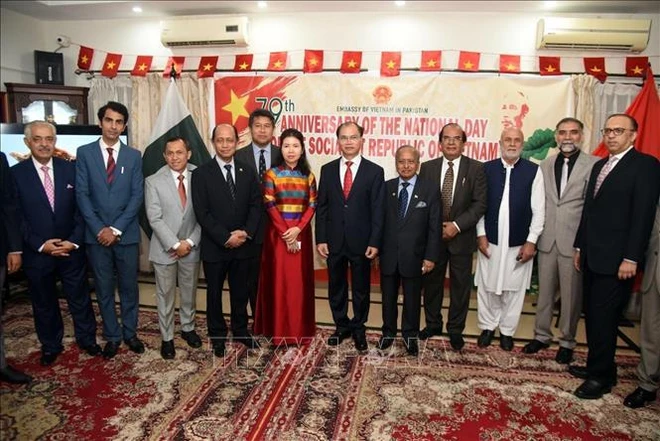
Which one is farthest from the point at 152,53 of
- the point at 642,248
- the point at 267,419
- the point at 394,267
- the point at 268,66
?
the point at 642,248

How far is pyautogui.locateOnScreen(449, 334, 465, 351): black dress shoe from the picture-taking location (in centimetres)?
314

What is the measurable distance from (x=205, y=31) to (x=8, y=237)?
2881 mm

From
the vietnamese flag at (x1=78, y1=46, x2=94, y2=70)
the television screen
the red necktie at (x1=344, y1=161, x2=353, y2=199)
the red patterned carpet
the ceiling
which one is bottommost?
the red patterned carpet

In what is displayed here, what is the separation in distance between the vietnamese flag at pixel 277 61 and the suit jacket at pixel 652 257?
3.40 metres

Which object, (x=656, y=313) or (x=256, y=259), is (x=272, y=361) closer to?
(x=256, y=259)

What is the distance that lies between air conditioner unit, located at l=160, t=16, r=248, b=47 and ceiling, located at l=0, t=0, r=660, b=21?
11 centimetres

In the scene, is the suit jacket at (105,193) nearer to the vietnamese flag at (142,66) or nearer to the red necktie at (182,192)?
the red necktie at (182,192)

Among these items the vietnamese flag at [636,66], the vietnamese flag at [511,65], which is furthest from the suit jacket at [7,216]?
the vietnamese flag at [636,66]

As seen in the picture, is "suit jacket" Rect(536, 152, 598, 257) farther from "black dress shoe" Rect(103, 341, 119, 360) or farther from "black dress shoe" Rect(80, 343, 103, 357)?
"black dress shoe" Rect(80, 343, 103, 357)

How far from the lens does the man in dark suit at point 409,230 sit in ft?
9.62

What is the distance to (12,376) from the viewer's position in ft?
8.58

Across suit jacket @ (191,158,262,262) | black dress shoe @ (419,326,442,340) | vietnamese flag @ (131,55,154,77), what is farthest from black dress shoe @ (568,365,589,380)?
vietnamese flag @ (131,55,154,77)

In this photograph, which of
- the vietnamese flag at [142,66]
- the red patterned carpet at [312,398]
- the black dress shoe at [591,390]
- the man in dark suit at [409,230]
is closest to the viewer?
the red patterned carpet at [312,398]

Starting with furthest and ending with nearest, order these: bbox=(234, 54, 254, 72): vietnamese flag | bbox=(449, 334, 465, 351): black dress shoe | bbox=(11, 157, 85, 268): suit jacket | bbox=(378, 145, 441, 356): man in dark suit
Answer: bbox=(234, 54, 254, 72): vietnamese flag, bbox=(449, 334, 465, 351): black dress shoe, bbox=(378, 145, 441, 356): man in dark suit, bbox=(11, 157, 85, 268): suit jacket
